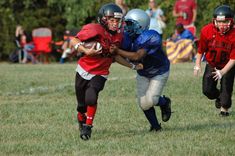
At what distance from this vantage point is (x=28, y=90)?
12.0m

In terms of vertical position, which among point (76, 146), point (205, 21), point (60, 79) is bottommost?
point (205, 21)

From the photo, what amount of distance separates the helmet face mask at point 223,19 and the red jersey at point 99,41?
5.01 feet

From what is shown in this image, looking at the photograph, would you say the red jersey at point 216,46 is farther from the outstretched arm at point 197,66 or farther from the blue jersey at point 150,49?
the blue jersey at point 150,49

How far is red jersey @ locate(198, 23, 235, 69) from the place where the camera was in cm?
833

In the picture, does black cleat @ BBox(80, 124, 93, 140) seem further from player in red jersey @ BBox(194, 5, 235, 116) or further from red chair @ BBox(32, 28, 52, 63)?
red chair @ BBox(32, 28, 52, 63)

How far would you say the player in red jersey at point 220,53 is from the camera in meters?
8.09

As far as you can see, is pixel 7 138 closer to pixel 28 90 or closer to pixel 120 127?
pixel 120 127

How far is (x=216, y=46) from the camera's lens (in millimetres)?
8453

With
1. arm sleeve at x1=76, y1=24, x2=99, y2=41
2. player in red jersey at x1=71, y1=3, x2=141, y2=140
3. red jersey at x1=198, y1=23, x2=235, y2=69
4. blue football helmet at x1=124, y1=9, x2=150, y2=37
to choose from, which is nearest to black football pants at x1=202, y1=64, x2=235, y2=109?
red jersey at x1=198, y1=23, x2=235, y2=69

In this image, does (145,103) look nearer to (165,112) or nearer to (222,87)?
(165,112)

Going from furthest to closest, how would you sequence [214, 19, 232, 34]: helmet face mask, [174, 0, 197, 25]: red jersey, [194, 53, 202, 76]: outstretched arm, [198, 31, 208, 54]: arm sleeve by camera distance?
[174, 0, 197, 25]: red jersey < [198, 31, 208, 54]: arm sleeve < [194, 53, 202, 76]: outstretched arm < [214, 19, 232, 34]: helmet face mask

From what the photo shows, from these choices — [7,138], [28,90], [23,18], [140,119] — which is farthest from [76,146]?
[23,18]

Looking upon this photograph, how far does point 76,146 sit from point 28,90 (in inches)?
224

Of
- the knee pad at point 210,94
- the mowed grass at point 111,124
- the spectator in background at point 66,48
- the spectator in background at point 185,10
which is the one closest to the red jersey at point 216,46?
the knee pad at point 210,94
